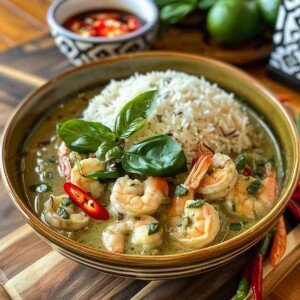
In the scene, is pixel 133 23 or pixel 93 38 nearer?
pixel 93 38

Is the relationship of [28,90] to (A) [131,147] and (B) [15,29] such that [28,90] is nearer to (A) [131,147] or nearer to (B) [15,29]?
(B) [15,29]

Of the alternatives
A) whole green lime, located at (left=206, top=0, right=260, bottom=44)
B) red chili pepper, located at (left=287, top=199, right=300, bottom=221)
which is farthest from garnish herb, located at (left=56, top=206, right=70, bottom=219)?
whole green lime, located at (left=206, top=0, right=260, bottom=44)

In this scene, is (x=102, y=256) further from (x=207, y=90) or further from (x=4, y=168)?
(x=207, y=90)

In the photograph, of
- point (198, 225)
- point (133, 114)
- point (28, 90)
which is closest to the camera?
point (198, 225)

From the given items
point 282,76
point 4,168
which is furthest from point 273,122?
point 4,168

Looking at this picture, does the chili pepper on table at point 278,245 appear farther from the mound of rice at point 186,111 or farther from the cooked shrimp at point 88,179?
the cooked shrimp at point 88,179

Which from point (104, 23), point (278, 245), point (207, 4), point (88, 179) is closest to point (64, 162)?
point (88, 179)

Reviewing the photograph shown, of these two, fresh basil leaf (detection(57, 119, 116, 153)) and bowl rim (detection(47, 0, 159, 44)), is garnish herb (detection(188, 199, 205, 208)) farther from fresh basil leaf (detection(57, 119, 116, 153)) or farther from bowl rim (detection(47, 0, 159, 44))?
bowl rim (detection(47, 0, 159, 44))
